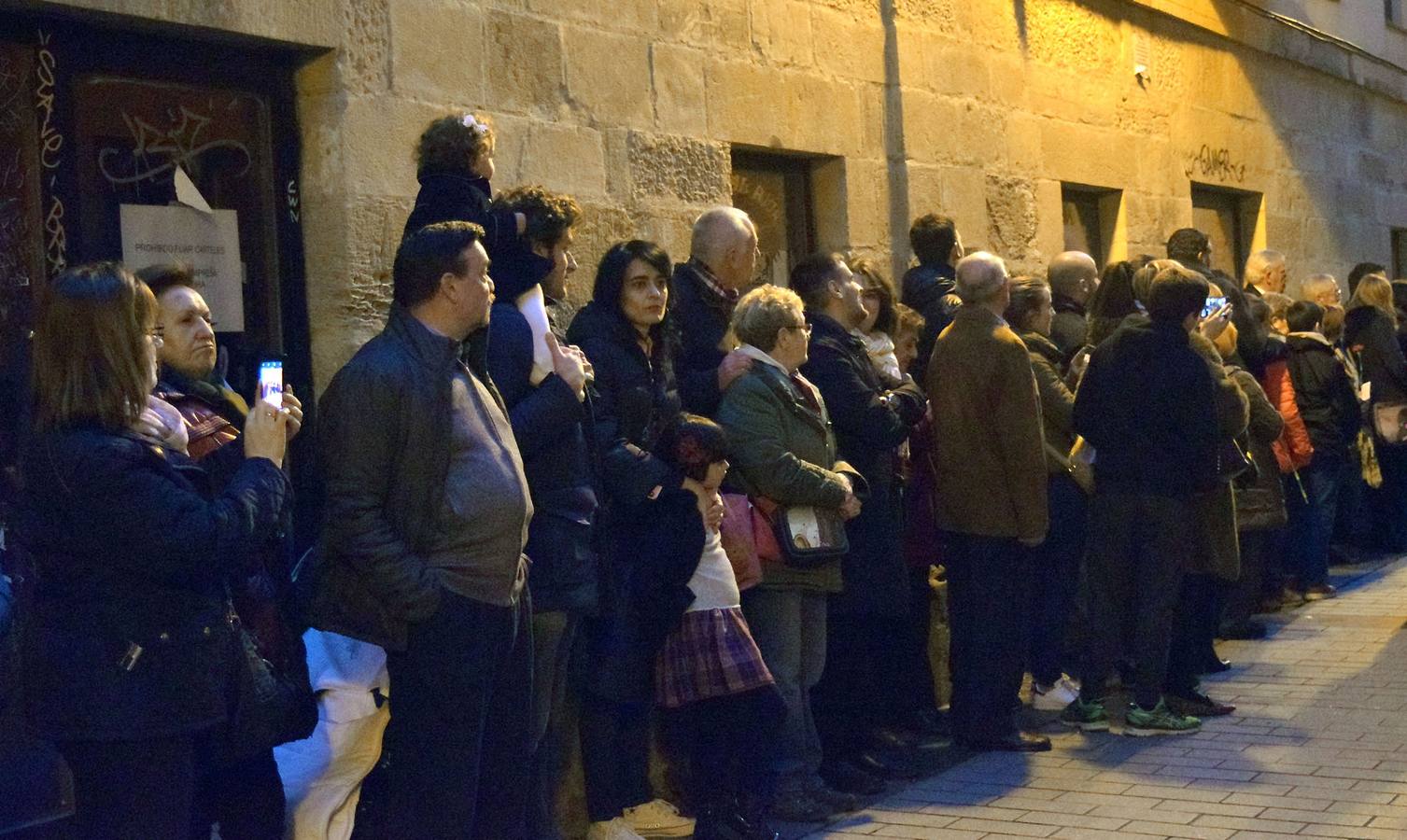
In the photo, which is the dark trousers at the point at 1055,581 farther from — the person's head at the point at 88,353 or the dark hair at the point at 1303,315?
the person's head at the point at 88,353

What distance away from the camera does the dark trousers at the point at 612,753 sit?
553 cm

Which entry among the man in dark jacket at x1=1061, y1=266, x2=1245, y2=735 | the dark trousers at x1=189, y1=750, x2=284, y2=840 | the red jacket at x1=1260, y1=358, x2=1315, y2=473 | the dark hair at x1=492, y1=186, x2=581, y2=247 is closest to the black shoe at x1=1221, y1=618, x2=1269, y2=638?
the red jacket at x1=1260, y1=358, x2=1315, y2=473

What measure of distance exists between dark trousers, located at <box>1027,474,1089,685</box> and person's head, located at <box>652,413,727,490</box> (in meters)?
2.41

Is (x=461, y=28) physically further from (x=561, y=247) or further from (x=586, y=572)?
(x=586, y=572)

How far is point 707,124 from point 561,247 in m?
2.62

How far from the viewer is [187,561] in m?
3.74

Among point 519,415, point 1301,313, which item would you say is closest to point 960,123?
point 1301,313

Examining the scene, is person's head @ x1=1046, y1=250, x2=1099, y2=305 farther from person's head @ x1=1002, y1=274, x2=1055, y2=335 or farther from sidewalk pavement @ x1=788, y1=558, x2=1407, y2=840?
sidewalk pavement @ x1=788, y1=558, x2=1407, y2=840

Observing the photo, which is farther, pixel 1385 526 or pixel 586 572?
pixel 1385 526

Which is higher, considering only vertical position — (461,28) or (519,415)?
(461,28)

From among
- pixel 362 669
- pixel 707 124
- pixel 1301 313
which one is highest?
pixel 707 124

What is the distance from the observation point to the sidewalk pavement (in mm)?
5703

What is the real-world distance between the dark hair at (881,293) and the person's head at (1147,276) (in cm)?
103

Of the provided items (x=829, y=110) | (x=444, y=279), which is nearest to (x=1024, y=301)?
(x=829, y=110)
